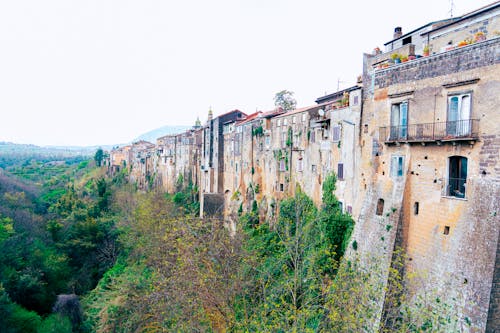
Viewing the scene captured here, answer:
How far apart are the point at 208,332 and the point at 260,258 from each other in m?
9.44

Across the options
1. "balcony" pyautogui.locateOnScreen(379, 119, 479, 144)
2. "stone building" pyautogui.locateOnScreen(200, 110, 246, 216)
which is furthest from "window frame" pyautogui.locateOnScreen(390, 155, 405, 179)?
"stone building" pyautogui.locateOnScreen(200, 110, 246, 216)

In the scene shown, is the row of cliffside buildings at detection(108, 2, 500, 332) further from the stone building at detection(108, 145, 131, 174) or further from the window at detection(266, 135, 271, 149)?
the stone building at detection(108, 145, 131, 174)

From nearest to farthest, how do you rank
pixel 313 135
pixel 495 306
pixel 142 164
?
1. pixel 495 306
2. pixel 313 135
3. pixel 142 164

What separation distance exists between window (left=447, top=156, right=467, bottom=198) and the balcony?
0.95 metres

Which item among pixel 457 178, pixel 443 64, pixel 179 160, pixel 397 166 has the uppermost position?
pixel 443 64

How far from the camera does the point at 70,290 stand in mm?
33406

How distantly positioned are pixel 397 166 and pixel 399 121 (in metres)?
2.08

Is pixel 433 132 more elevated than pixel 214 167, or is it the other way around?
pixel 433 132

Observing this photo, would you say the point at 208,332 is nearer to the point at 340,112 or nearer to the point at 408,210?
the point at 408,210

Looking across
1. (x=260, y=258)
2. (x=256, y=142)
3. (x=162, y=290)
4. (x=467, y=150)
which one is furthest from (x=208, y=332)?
(x=256, y=142)

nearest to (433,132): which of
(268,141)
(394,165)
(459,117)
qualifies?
(459,117)

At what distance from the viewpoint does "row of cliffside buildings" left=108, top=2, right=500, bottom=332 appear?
41.3 ft

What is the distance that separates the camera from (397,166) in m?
16.4

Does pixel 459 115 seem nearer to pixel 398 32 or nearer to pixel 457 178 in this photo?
pixel 457 178
